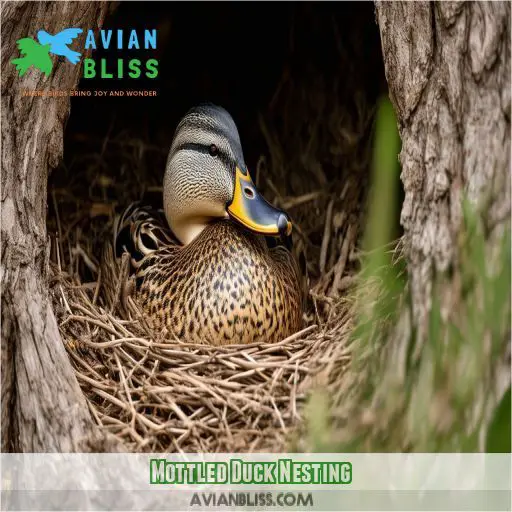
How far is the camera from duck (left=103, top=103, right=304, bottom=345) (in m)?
2.71

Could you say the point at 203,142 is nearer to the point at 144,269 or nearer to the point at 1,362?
the point at 144,269

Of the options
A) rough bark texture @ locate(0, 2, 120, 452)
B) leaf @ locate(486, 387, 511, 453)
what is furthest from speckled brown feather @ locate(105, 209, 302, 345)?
leaf @ locate(486, 387, 511, 453)

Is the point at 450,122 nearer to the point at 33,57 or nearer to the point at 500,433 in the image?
the point at 500,433

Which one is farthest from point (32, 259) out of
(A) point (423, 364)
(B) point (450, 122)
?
(A) point (423, 364)

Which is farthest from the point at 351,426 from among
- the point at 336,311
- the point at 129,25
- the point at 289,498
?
the point at 129,25

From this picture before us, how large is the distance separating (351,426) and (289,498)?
916 mm

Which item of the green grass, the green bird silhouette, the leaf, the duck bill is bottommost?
the leaf

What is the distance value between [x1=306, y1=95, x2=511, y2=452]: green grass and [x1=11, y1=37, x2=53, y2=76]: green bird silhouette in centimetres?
142

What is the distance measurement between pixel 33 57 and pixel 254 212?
0.93m

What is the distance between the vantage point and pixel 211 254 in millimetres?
2842

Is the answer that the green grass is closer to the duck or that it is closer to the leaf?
the leaf

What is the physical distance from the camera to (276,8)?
3.71 metres

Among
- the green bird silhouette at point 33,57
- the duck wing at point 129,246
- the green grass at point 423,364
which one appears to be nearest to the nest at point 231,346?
the duck wing at point 129,246

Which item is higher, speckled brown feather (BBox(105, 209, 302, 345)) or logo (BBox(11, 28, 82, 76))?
logo (BBox(11, 28, 82, 76))
